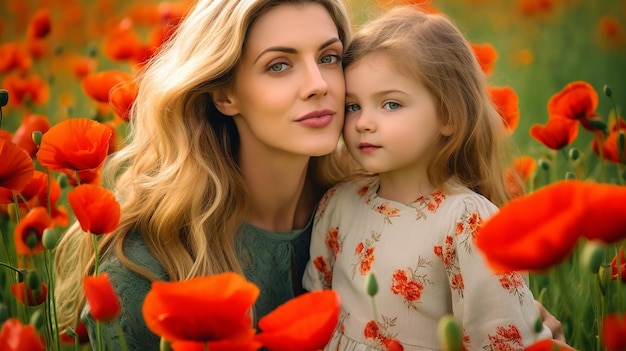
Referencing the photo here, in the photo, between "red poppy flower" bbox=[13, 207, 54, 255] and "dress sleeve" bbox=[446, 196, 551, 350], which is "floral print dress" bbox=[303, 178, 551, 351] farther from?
"red poppy flower" bbox=[13, 207, 54, 255]

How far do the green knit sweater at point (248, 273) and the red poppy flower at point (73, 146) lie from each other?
497 mm

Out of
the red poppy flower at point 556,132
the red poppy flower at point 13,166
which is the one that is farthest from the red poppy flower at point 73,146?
the red poppy flower at point 556,132

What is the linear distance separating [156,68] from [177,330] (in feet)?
5.09

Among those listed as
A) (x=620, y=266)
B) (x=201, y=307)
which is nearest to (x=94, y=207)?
(x=201, y=307)

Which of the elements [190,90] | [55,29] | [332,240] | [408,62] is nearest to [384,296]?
[332,240]

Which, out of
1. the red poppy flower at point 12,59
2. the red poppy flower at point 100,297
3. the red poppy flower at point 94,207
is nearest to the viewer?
the red poppy flower at point 100,297

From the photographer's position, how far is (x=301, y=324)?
1.26 meters

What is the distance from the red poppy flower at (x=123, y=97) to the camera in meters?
2.61

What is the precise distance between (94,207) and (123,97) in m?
1.01

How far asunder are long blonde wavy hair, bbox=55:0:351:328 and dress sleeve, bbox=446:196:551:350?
2.31ft

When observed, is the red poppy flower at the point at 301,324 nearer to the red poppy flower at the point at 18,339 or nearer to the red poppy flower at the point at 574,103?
the red poppy flower at the point at 18,339

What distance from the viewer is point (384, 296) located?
7.00ft

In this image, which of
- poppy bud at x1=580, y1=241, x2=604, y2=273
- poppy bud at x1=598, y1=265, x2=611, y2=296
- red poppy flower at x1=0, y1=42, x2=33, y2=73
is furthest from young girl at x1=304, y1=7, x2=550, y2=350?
red poppy flower at x1=0, y1=42, x2=33, y2=73

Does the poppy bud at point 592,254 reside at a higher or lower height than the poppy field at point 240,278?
higher
